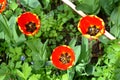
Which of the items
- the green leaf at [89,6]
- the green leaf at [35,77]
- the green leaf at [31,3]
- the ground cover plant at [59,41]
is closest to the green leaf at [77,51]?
the ground cover plant at [59,41]

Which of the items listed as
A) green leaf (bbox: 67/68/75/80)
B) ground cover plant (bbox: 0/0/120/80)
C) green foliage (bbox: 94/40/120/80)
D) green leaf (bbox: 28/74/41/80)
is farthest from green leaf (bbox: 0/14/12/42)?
green foliage (bbox: 94/40/120/80)

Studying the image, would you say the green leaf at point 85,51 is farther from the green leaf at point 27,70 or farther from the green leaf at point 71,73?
the green leaf at point 27,70

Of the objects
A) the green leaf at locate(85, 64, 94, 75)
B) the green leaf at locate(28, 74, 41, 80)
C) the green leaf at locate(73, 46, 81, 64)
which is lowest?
the green leaf at locate(85, 64, 94, 75)

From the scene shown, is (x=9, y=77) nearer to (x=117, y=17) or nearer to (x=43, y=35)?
(x=43, y=35)

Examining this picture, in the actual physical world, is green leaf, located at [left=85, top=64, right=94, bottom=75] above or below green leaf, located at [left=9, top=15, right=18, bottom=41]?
below

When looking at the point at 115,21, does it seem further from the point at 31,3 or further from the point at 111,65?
the point at 31,3

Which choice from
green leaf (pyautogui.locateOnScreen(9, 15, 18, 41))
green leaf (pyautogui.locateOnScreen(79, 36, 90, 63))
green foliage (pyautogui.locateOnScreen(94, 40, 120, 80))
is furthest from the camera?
green leaf (pyautogui.locateOnScreen(9, 15, 18, 41))

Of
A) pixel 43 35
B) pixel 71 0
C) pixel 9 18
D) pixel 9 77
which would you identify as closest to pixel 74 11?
pixel 71 0

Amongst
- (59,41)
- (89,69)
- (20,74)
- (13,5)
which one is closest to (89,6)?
(59,41)

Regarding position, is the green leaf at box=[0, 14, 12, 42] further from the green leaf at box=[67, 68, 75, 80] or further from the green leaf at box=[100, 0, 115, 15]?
the green leaf at box=[100, 0, 115, 15]
